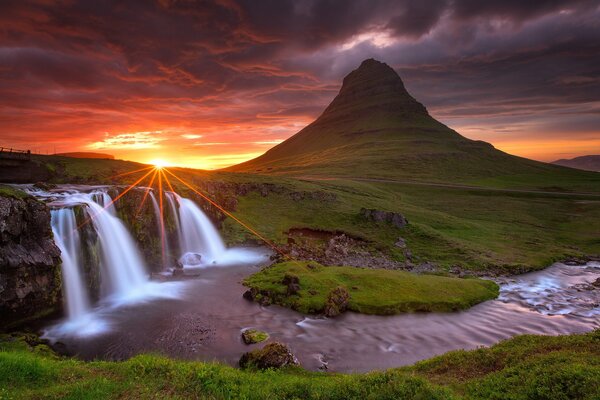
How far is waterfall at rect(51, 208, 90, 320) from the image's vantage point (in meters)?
31.0

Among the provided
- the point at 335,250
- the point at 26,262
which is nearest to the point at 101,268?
the point at 26,262

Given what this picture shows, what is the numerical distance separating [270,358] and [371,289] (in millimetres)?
18516

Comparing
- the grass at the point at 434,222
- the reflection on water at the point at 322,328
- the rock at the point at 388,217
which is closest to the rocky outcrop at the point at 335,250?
the grass at the point at 434,222

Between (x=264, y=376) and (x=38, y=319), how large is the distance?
2068cm

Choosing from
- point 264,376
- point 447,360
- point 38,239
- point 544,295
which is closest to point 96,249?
point 38,239

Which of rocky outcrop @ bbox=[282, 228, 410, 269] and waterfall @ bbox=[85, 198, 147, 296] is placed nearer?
waterfall @ bbox=[85, 198, 147, 296]

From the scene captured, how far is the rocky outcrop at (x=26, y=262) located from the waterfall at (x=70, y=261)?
1.41m

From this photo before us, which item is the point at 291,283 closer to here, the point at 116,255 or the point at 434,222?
the point at 116,255

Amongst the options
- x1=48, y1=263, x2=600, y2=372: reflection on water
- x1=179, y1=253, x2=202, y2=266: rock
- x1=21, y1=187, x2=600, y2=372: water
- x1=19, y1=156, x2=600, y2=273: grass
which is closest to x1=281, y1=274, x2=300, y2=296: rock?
x1=48, y1=263, x2=600, y2=372: reflection on water

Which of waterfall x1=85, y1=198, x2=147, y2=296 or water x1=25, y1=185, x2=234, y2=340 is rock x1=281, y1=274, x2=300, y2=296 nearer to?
water x1=25, y1=185, x2=234, y2=340

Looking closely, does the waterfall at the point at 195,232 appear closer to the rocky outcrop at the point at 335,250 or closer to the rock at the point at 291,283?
the rocky outcrop at the point at 335,250

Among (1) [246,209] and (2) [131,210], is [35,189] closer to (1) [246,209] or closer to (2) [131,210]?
(2) [131,210]

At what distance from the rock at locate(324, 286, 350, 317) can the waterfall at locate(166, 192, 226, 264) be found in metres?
23.2

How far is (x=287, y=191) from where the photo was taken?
276ft
